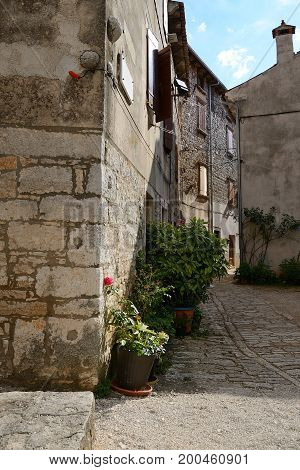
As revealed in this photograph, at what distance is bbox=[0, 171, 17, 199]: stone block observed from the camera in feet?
11.3

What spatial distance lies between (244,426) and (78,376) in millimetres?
1435

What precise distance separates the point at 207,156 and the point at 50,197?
14681 millimetres

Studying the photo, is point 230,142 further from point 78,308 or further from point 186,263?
point 78,308

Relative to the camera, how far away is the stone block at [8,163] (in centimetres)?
345

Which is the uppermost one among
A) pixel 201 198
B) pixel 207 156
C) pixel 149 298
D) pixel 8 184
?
pixel 207 156

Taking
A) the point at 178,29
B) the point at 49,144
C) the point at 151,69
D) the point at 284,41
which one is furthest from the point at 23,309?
the point at 284,41

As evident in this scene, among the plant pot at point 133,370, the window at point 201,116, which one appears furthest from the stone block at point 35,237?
the window at point 201,116

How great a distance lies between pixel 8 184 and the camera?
344 cm
